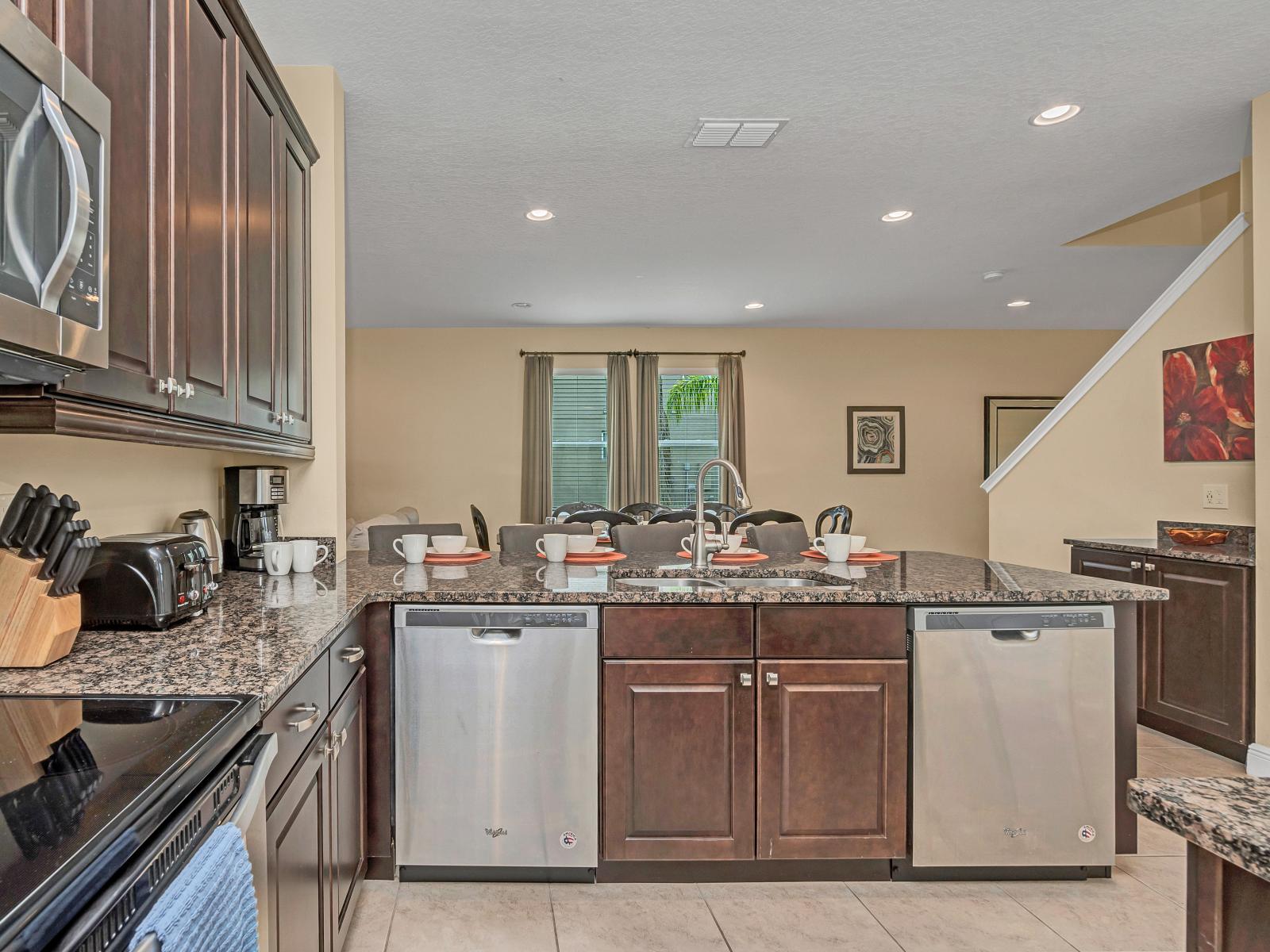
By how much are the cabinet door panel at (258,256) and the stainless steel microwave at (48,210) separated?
2.67ft

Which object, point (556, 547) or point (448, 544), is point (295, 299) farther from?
point (556, 547)

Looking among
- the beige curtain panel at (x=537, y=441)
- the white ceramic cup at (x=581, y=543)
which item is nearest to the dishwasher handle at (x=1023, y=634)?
the white ceramic cup at (x=581, y=543)

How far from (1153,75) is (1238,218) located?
46.8 inches

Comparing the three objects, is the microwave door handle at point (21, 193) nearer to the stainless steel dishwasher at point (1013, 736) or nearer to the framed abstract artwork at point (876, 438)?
the stainless steel dishwasher at point (1013, 736)

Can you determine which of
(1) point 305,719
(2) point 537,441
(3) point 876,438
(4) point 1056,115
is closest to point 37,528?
(1) point 305,719

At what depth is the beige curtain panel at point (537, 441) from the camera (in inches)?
279

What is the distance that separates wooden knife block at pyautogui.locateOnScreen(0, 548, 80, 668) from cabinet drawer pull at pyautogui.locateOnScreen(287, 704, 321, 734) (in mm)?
427

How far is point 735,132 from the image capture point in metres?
3.13

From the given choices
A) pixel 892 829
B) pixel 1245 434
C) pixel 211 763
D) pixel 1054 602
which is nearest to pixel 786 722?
pixel 892 829

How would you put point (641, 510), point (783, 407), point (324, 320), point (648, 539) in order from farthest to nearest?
1. point (783, 407)
2. point (641, 510)
3. point (648, 539)
4. point (324, 320)

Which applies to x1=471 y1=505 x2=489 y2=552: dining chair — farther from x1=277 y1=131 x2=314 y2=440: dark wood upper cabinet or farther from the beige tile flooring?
the beige tile flooring

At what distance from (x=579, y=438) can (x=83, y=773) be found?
6.46m

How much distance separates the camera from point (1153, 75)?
108 inches

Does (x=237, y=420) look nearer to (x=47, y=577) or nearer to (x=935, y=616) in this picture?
(x=47, y=577)
